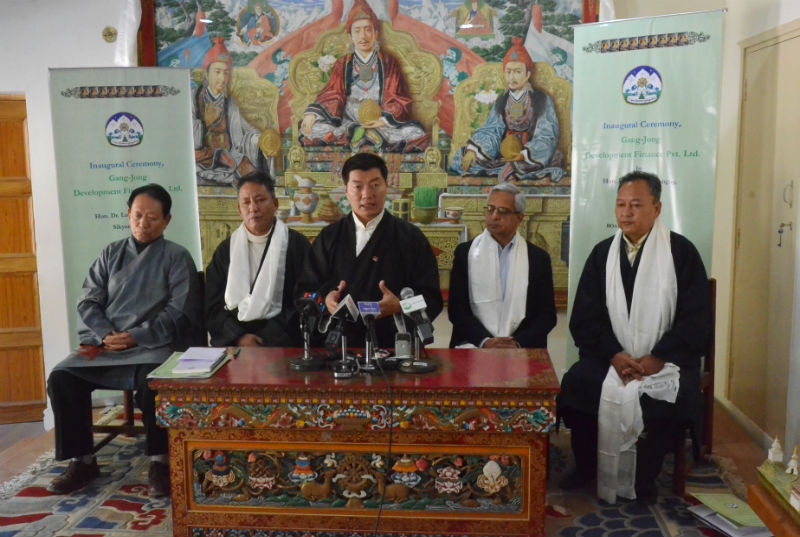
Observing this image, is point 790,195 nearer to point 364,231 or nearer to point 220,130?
point 364,231

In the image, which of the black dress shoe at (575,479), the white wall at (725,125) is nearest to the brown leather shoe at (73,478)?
the black dress shoe at (575,479)

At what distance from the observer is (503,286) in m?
3.94

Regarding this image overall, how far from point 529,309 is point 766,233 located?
148 cm

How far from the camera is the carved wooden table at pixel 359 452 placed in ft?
8.75

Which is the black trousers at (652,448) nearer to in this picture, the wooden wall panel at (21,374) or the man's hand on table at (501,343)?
the man's hand on table at (501,343)

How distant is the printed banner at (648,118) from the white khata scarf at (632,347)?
62 centimetres

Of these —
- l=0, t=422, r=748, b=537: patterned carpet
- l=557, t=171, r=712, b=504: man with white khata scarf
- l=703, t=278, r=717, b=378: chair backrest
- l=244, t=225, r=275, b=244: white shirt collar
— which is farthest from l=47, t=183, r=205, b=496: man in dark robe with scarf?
l=703, t=278, r=717, b=378: chair backrest

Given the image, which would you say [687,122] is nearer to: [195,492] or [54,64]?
[195,492]

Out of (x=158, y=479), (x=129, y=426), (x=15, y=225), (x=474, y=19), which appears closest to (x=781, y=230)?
(x=474, y=19)

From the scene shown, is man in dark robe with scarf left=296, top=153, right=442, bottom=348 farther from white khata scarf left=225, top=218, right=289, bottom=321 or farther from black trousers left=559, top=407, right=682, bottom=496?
black trousers left=559, top=407, right=682, bottom=496

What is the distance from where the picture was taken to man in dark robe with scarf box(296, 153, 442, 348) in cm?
357

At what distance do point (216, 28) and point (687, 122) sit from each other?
324cm

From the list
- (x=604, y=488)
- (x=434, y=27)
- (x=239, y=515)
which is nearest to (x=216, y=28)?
(x=434, y=27)

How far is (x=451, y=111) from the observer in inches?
196
